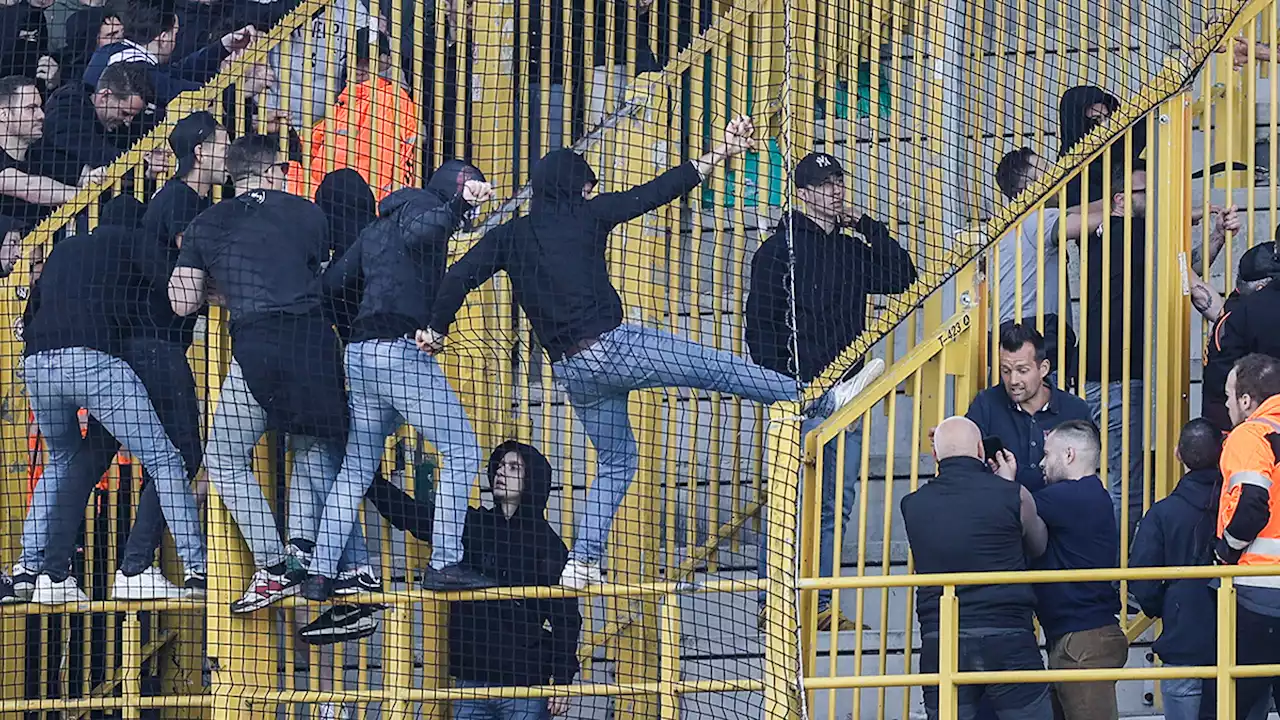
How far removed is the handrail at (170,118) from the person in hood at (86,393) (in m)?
0.87

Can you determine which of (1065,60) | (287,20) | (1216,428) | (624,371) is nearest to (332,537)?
(624,371)

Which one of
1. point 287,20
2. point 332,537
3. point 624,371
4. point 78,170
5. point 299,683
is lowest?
point 299,683

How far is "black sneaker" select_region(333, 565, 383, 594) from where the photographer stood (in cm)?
775

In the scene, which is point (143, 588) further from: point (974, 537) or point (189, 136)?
point (974, 537)

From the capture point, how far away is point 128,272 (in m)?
8.07

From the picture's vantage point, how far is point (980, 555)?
7.21 m

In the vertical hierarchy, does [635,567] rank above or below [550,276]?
below

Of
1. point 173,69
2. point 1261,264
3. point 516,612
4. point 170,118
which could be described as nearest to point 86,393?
point 170,118

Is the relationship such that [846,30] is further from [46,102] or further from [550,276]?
[46,102]

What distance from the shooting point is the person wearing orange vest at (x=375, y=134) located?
8.85m

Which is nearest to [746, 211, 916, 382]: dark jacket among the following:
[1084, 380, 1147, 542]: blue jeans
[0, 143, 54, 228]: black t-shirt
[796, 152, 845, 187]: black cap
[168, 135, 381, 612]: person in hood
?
[796, 152, 845, 187]: black cap

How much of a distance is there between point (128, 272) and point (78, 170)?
172 cm

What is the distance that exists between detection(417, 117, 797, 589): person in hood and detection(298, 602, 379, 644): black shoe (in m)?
0.82

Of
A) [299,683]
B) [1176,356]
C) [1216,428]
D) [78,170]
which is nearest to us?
[1216,428]
